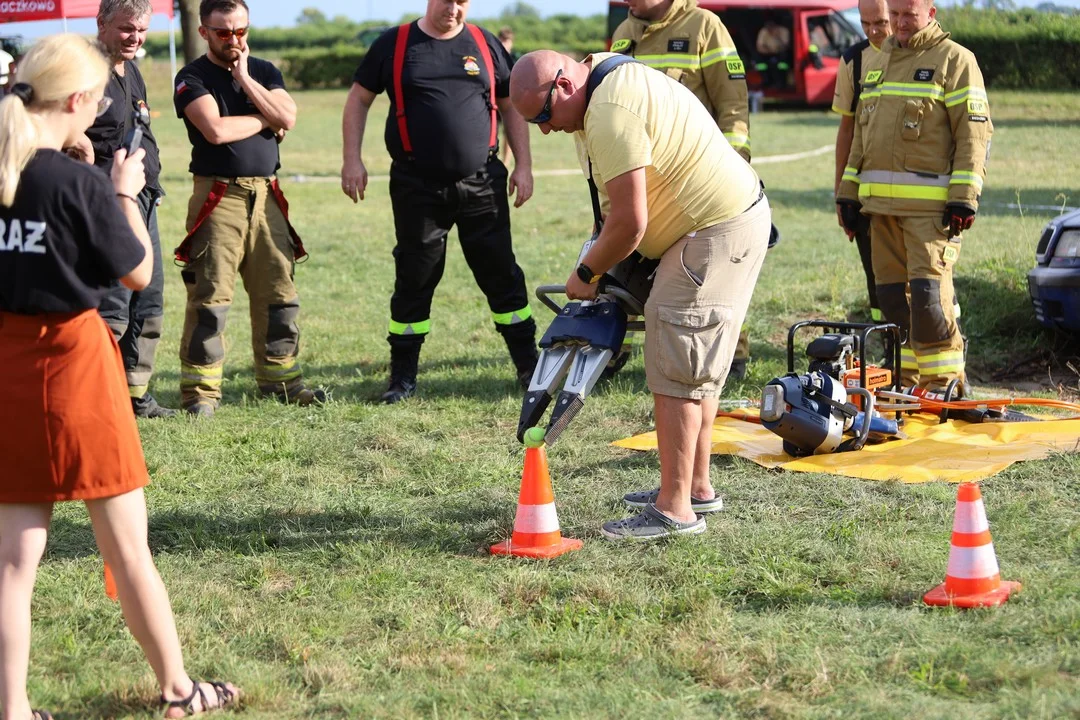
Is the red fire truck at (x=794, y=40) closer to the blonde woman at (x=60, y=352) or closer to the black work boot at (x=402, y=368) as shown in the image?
the black work boot at (x=402, y=368)

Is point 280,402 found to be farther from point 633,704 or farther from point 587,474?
point 633,704

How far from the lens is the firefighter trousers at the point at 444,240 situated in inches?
281

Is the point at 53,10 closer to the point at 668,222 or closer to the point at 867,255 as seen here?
the point at 867,255

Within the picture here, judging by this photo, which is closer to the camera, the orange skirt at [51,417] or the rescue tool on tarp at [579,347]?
the orange skirt at [51,417]

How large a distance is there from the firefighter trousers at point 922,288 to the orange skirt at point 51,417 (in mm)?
4739

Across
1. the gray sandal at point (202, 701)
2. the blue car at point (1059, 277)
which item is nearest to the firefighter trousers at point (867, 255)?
the blue car at point (1059, 277)

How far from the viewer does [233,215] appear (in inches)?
272

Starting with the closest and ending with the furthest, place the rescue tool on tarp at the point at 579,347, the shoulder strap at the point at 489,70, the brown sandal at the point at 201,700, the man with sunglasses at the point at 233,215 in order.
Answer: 1. the brown sandal at the point at 201,700
2. the rescue tool on tarp at the point at 579,347
3. the man with sunglasses at the point at 233,215
4. the shoulder strap at the point at 489,70

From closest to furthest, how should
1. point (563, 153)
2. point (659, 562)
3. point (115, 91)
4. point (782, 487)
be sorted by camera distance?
point (659, 562) → point (782, 487) → point (115, 91) → point (563, 153)

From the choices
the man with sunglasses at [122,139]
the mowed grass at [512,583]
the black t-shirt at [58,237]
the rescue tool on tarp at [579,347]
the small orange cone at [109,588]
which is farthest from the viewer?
the man with sunglasses at [122,139]

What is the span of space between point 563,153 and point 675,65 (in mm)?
16180

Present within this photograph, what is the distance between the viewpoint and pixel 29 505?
329 centimetres

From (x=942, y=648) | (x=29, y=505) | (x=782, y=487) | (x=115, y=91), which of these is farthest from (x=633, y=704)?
(x=115, y=91)

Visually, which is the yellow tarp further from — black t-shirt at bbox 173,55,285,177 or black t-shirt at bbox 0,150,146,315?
black t-shirt at bbox 0,150,146,315
